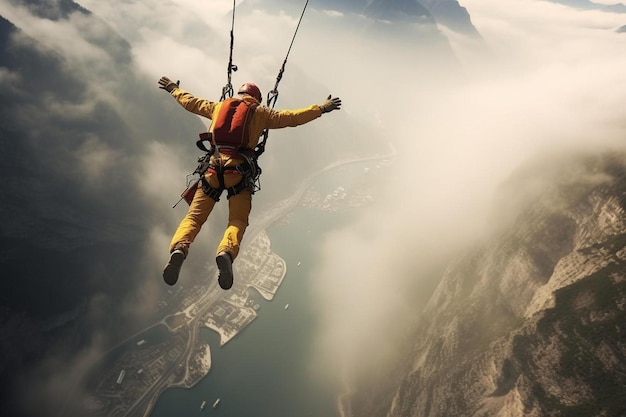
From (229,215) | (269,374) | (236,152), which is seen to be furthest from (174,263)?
(269,374)

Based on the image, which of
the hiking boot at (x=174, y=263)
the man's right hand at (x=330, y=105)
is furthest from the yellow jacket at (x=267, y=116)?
the hiking boot at (x=174, y=263)

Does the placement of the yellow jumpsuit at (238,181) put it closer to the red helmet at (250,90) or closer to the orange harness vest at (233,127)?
the orange harness vest at (233,127)

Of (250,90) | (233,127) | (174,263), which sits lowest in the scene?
(174,263)

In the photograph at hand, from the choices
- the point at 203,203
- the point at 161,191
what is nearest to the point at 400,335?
the point at 203,203

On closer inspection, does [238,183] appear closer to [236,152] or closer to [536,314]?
[236,152]

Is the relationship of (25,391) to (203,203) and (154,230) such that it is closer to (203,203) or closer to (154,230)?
(154,230)
